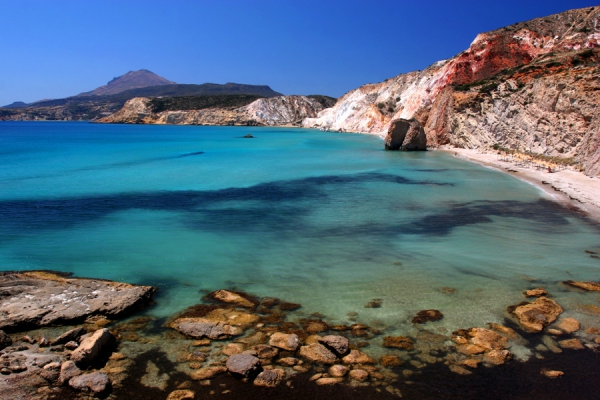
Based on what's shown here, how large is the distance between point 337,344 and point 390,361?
2.42 ft

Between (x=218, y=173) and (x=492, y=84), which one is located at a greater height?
(x=492, y=84)

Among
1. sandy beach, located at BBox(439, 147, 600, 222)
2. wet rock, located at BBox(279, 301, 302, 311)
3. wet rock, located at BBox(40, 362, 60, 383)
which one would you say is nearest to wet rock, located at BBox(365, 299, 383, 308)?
wet rock, located at BBox(279, 301, 302, 311)

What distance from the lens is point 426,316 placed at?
679 cm

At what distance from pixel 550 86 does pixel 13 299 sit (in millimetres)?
32488

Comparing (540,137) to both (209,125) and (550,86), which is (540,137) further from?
(209,125)

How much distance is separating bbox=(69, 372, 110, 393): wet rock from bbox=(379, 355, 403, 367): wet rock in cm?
340

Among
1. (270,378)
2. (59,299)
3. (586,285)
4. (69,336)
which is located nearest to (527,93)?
(586,285)

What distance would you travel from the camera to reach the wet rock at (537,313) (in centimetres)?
647

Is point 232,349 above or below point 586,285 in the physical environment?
below

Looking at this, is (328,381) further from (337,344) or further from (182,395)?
(182,395)

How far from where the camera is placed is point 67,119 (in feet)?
621

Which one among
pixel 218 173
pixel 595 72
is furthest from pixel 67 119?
pixel 595 72

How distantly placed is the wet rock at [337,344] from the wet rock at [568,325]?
3433 mm

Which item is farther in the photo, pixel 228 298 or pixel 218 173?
pixel 218 173
